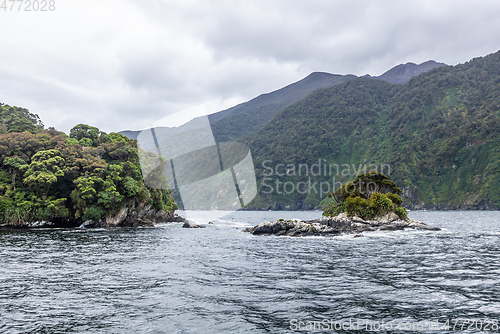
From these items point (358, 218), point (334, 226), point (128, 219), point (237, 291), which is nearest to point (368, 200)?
point (358, 218)

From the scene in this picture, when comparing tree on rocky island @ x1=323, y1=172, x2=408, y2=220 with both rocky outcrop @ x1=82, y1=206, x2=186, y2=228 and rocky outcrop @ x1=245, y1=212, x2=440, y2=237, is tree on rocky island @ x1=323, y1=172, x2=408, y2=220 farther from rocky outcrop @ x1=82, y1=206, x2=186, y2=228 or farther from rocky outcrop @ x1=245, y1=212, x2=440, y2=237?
rocky outcrop @ x1=82, y1=206, x2=186, y2=228

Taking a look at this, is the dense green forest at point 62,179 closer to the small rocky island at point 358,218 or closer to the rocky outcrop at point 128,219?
the rocky outcrop at point 128,219

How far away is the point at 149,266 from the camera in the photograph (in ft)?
78.0

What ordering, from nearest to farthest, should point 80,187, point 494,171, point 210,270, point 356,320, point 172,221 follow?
point 356,320 < point 210,270 < point 80,187 < point 172,221 < point 494,171

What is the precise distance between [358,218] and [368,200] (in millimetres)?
6861

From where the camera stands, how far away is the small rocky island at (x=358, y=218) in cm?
5381

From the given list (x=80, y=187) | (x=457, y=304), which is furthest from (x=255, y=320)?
(x=80, y=187)

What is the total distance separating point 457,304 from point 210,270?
15.3 metres

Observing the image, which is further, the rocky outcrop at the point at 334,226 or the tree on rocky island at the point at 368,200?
the tree on rocky island at the point at 368,200

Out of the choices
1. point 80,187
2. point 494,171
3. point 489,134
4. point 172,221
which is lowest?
point 172,221

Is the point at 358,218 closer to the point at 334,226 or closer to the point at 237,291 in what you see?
the point at 334,226

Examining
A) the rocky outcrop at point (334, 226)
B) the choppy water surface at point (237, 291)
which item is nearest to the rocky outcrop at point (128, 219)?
the rocky outcrop at point (334, 226)

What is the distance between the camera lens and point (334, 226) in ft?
192

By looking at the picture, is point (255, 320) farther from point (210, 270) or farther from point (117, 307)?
point (210, 270)
